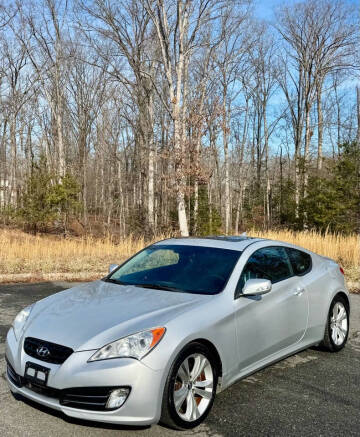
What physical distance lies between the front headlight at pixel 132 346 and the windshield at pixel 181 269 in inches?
34.7

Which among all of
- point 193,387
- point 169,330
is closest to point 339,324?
point 193,387

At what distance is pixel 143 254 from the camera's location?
17.1 feet

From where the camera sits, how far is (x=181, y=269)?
4.55 meters

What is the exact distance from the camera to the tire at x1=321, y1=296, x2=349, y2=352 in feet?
17.5

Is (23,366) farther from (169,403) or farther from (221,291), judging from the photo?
(221,291)

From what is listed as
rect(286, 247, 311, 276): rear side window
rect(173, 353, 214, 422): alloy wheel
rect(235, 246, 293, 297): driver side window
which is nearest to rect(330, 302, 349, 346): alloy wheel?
rect(286, 247, 311, 276): rear side window

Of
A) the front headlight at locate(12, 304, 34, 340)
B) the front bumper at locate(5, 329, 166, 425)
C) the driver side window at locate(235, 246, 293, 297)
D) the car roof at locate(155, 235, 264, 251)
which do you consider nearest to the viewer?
the front bumper at locate(5, 329, 166, 425)

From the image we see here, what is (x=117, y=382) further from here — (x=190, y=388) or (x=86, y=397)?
(x=190, y=388)

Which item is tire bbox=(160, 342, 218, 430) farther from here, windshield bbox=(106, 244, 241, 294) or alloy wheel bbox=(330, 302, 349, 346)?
alloy wheel bbox=(330, 302, 349, 346)

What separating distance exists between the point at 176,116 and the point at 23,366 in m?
15.9

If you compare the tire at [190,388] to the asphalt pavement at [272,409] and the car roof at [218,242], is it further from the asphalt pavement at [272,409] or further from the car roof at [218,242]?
the car roof at [218,242]

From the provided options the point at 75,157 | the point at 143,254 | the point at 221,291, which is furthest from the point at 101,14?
the point at 75,157

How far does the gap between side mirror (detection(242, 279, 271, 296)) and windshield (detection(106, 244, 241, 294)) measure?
8.2 inches

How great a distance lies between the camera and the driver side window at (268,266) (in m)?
4.43
